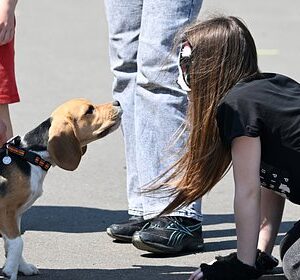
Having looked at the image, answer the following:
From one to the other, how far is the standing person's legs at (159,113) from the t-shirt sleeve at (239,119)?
2.56 feet

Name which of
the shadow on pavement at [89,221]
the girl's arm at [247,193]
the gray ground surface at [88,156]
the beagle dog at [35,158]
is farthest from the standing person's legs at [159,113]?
the girl's arm at [247,193]

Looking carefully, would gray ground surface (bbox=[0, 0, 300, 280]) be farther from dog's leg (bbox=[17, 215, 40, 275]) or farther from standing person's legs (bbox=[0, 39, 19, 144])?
standing person's legs (bbox=[0, 39, 19, 144])

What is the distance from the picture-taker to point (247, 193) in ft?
14.9

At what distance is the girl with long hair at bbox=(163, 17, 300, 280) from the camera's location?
14.8 ft

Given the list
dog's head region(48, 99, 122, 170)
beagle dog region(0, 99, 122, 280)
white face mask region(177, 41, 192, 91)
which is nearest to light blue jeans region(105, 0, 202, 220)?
dog's head region(48, 99, 122, 170)

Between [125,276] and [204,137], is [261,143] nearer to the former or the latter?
[204,137]

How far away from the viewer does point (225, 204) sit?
639 cm

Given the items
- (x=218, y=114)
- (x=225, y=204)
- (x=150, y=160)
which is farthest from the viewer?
(x=225, y=204)

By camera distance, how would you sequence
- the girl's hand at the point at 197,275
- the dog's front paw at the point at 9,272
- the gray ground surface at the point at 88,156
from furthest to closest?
the gray ground surface at the point at 88,156 → the dog's front paw at the point at 9,272 → the girl's hand at the point at 197,275

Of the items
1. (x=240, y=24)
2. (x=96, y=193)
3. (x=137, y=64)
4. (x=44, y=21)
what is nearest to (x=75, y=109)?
(x=137, y=64)

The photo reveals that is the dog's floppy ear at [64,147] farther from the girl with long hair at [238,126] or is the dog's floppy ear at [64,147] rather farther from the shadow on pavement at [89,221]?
the shadow on pavement at [89,221]

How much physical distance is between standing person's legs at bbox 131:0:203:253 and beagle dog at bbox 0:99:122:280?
360mm

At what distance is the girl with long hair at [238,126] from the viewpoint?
4512 mm

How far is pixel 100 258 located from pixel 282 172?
1211 millimetres
